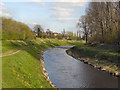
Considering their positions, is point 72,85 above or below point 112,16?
below

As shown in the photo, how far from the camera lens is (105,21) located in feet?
156

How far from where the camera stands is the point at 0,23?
52062 mm

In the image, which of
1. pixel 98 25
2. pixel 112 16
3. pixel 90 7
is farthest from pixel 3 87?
pixel 90 7

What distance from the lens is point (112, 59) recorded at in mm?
29141

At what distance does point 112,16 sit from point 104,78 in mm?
28073

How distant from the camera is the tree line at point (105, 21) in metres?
40.8

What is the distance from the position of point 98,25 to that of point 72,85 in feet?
120

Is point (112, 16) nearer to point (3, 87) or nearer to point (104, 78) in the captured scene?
point (104, 78)

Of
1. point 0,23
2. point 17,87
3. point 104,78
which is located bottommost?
A: point 104,78

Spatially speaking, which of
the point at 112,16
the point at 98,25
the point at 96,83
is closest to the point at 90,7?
the point at 98,25

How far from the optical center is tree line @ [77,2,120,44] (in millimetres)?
40791

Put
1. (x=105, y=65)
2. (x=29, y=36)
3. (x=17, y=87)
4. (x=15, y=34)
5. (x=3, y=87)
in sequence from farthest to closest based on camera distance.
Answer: (x=29, y=36)
(x=15, y=34)
(x=105, y=65)
(x=17, y=87)
(x=3, y=87)

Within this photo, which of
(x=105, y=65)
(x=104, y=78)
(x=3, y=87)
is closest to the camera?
(x=3, y=87)

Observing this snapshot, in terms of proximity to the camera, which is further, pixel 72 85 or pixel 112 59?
pixel 112 59
